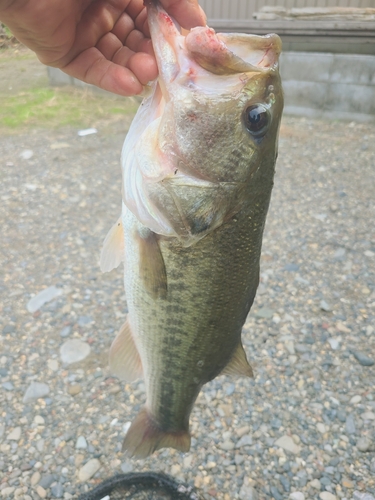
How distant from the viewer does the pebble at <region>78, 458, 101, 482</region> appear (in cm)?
219

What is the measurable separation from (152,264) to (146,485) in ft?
4.32

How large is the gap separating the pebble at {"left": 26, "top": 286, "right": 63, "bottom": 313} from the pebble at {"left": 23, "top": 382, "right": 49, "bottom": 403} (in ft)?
2.15

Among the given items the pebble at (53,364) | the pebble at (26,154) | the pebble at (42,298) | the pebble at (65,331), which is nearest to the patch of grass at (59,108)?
the pebble at (26,154)

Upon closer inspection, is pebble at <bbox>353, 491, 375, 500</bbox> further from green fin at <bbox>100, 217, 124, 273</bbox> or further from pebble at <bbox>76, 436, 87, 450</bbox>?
green fin at <bbox>100, 217, 124, 273</bbox>

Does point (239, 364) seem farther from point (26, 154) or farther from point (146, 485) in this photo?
point (26, 154)

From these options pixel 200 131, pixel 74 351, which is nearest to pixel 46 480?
pixel 74 351

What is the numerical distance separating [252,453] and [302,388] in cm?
54

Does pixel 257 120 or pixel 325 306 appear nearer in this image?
pixel 257 120

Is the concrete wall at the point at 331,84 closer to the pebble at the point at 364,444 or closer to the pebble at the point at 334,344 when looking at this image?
the pebble at the point at 334,344

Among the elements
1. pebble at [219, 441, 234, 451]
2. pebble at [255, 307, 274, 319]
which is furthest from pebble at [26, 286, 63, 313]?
pebble at [219, 441, 234, 451]

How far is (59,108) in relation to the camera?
661 cm

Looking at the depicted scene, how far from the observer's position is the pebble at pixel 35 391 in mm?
2547

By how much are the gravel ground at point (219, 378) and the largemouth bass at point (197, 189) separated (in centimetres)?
108

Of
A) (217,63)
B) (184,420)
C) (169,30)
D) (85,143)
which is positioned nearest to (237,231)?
(217,63)
